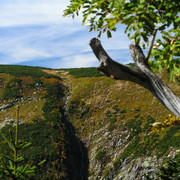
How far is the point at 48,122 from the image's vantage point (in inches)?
1185

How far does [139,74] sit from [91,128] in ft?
85.9

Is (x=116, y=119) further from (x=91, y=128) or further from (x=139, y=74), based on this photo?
(x=139, y=74)

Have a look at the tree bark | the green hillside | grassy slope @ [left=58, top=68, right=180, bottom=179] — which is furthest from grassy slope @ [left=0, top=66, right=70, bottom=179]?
the tree bark

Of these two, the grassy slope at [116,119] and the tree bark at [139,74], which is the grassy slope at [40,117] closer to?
the grassy slope at [116,119]

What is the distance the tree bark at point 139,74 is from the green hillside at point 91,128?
390 inches

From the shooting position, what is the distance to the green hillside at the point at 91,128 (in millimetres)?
20547

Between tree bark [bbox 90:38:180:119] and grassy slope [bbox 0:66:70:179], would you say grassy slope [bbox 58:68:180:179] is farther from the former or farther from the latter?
tree bark [bbox 90:38:180:119]

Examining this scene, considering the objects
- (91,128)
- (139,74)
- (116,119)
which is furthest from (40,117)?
(139,74)

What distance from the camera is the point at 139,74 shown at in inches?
182

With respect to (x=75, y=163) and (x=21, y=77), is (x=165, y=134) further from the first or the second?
(x=21, y=77)

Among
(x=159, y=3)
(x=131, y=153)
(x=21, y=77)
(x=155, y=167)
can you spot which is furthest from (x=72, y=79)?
(x=159, y=3)

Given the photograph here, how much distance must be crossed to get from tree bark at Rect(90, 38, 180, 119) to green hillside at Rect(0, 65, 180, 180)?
992 cm

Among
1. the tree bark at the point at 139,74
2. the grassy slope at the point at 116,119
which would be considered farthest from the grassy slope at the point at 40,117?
the tree bark at the point at 139,74

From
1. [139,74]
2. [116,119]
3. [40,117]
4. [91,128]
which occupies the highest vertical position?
[139,74]
